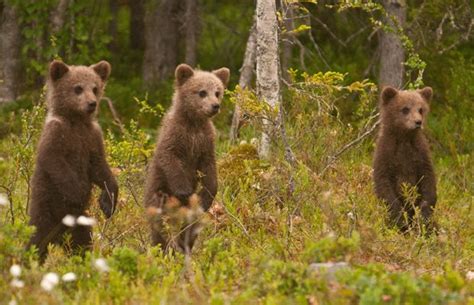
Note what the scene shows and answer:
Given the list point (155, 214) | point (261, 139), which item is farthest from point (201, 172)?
point (261, 139)

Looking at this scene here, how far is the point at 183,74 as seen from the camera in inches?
364

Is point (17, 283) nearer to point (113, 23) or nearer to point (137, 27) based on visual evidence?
point (113, 23)

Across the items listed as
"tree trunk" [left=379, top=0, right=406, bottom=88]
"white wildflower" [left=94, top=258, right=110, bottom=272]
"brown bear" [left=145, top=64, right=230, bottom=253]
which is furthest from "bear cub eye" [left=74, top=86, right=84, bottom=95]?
"tree trunk" [left=379, top=0, right=406, bottom=88]

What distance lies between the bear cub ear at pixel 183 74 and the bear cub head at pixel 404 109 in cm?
234

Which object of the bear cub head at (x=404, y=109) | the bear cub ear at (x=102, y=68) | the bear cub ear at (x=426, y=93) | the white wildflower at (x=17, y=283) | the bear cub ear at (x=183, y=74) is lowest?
the white wildflower at (x=17, y=283)

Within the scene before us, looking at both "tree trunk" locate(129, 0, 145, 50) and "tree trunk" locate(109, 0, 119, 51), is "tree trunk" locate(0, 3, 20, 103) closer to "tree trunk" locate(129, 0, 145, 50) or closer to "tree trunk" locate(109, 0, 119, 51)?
"tree trunk" locate(109, 0, 119, 51)

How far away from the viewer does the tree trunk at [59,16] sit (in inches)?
627

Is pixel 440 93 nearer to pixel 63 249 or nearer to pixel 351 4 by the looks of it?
pixel 351 4

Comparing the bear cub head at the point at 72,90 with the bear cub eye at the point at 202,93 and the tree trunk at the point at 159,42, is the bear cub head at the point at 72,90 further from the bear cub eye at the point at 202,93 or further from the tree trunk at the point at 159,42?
the tree trunk at the point at 159,42

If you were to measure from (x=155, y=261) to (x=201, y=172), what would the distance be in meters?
1.90

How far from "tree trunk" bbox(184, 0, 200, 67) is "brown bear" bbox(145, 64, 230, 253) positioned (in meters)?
7.58

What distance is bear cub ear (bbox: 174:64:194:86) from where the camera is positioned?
30.1 feet

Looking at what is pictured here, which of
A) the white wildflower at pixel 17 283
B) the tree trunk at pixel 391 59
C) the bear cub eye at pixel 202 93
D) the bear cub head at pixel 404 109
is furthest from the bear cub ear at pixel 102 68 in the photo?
the tree trunk at pixel 391 59

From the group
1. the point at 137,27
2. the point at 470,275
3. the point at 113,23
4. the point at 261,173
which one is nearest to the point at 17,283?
the point at 470,275
